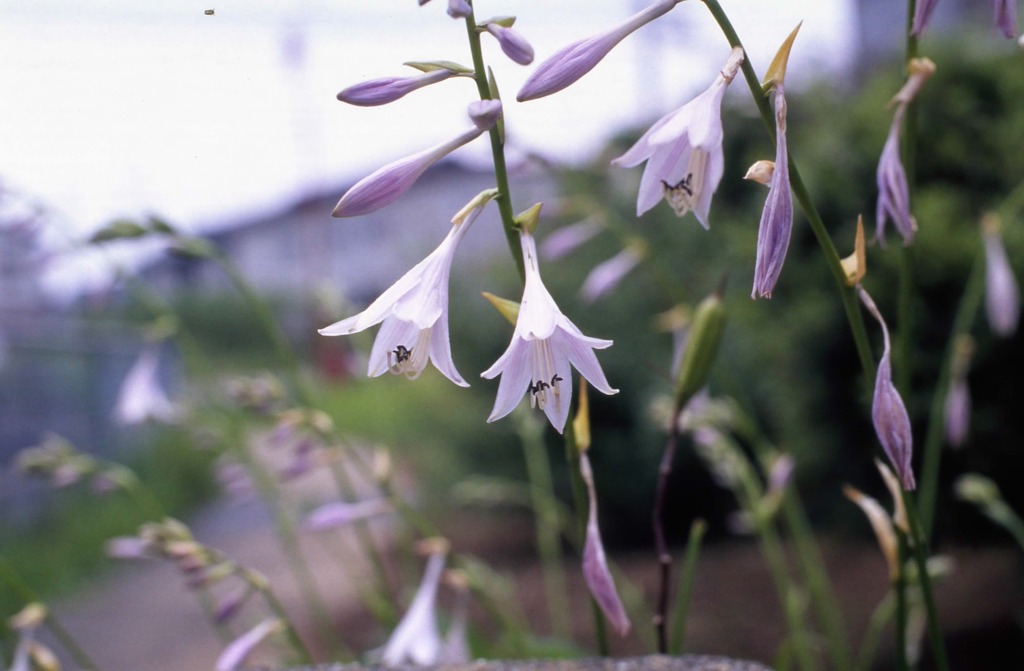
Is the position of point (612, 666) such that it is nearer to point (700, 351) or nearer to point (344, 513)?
point (700, 351)

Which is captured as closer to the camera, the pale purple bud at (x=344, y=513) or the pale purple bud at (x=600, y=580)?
the pale purple bud at (x=600, y=580)

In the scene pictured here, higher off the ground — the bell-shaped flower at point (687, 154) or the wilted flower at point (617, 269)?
the bell-shaped flower at point (687, 154)

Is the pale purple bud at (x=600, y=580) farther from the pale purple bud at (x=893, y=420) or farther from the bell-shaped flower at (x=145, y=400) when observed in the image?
the bell-shaped flower at (x=145, y=400)

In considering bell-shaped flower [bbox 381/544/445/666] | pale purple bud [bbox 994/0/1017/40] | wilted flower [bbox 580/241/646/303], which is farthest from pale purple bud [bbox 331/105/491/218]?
wilted flower [bbox 580/241/646/303]

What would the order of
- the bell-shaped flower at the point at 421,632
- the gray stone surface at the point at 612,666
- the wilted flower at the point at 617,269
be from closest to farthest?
1. the gray stone surface at the point at 612,666
2. the bell-shaped flower at the point at 421,632
3. the wilted flower at the point at 617,269

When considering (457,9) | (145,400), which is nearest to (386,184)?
(457,9)

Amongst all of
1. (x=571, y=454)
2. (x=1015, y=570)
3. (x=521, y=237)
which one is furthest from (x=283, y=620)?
(x=1015, y=570)

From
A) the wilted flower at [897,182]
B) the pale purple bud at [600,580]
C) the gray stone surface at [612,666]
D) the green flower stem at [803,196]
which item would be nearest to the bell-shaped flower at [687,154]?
the green flower stem at [803,196]

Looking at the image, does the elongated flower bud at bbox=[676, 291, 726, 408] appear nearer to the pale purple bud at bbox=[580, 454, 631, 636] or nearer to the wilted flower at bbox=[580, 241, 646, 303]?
the pale purple bud at bbox=[580, 454, 631, 636]
